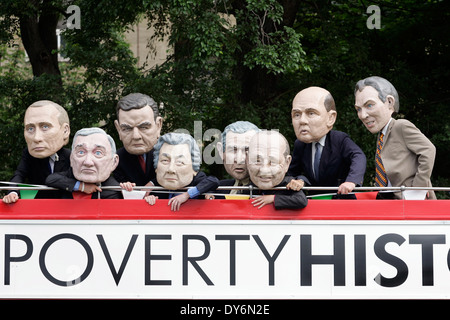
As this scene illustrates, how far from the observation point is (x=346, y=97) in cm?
1085

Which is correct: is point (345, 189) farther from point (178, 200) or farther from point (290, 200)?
point (178, 200)

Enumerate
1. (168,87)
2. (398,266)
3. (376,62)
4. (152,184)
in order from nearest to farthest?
1. (398,266)
2. (152,184)
3. (168,87)
4. (376,62)

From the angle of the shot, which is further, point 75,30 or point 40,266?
point 75,30

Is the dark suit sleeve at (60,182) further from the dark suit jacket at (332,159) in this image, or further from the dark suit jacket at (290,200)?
the dark suit jacket at (332,159)

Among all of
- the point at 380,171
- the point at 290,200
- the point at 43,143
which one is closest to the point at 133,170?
the point at 43,143

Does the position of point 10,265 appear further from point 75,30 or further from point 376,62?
point 376,62

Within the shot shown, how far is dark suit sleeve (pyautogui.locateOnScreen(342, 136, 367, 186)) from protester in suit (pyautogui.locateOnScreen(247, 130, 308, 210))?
0.51 metres

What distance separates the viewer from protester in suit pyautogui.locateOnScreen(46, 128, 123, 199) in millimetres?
4492

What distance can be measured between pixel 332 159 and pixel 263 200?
2.80ft

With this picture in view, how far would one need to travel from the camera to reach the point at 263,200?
14.4 ft

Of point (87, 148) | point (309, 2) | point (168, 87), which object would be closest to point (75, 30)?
point (168, 87)

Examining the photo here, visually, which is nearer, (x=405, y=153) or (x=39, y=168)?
(x=405, y=153)

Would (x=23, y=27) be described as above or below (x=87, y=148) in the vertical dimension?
above

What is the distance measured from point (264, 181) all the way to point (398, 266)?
104 cm
